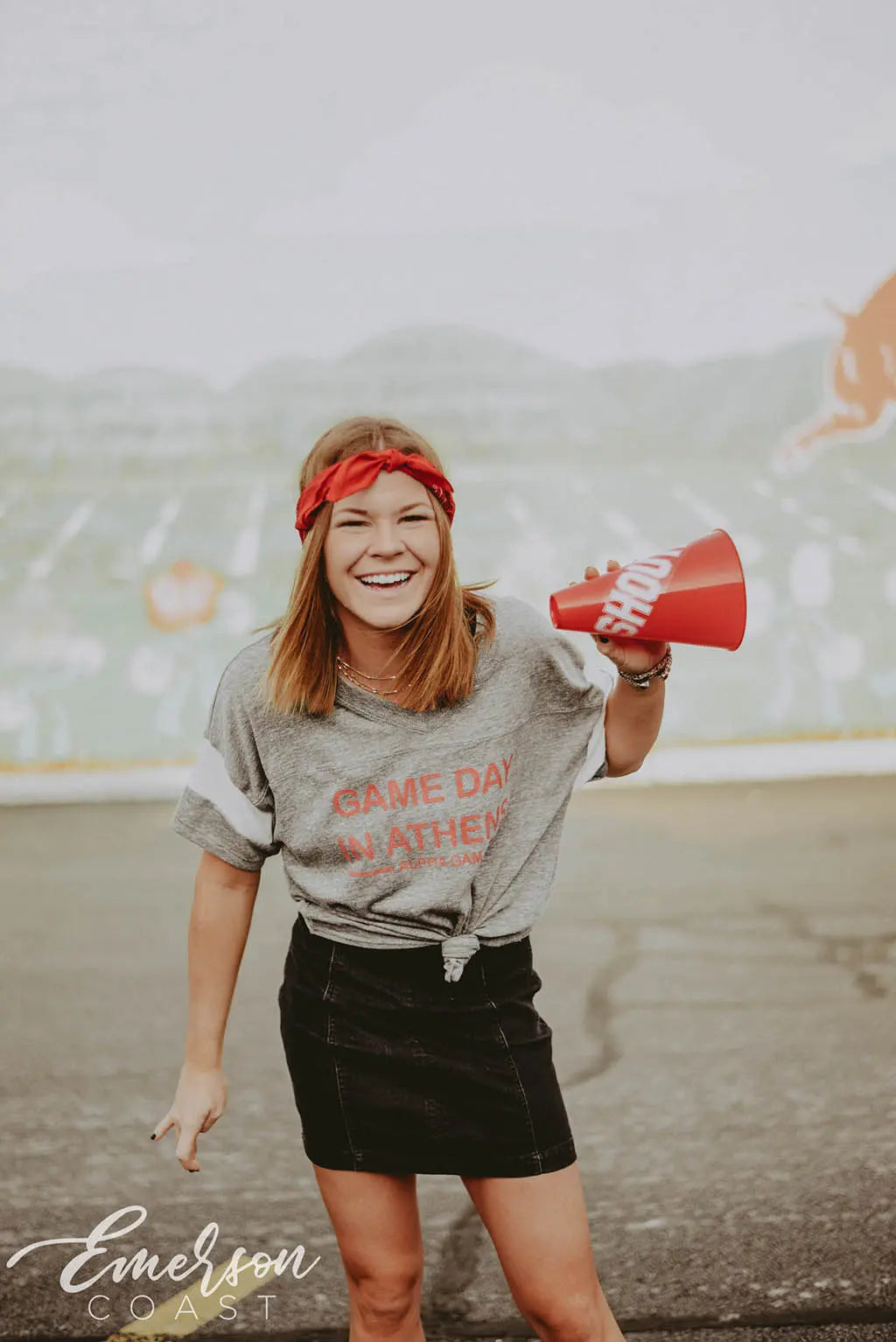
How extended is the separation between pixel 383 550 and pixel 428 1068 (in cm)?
68

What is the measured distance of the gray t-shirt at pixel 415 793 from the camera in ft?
5.69

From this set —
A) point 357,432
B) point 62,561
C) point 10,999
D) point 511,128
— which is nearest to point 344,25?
point 511,128

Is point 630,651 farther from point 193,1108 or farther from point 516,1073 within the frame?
point 193,1108

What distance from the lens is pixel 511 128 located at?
7.33m

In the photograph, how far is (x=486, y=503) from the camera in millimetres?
7434

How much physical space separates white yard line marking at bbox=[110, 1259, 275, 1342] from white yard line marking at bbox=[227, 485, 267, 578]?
5.18 meters

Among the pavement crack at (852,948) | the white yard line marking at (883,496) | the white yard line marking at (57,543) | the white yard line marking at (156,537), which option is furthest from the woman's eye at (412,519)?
Answer: the white yard line marking at (883,496)

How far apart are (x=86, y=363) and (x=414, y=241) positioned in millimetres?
1929

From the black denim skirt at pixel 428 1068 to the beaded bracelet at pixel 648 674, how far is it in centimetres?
40

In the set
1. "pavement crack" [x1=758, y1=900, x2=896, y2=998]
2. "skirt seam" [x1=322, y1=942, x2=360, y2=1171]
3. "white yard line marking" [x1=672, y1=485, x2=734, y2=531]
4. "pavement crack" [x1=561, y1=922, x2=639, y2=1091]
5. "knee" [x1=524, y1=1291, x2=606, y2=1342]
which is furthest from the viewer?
A: "white yard line marking" [x1=672, y1=485, x2=734, y2=531]

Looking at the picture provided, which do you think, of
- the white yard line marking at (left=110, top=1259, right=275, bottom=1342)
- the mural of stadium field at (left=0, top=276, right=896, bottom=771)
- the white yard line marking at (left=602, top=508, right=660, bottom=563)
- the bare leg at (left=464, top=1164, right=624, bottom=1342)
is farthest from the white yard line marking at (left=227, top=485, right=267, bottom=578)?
the bare leg at (left=464, top=1164, right=624, bottom=1342)

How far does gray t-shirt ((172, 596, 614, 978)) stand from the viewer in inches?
68.2

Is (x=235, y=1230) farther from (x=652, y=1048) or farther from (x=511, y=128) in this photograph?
(x=511, y=128)

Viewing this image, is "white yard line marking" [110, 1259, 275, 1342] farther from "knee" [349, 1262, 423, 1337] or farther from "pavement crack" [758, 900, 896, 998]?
"pavement crack" [758, 900, 896, 998]
